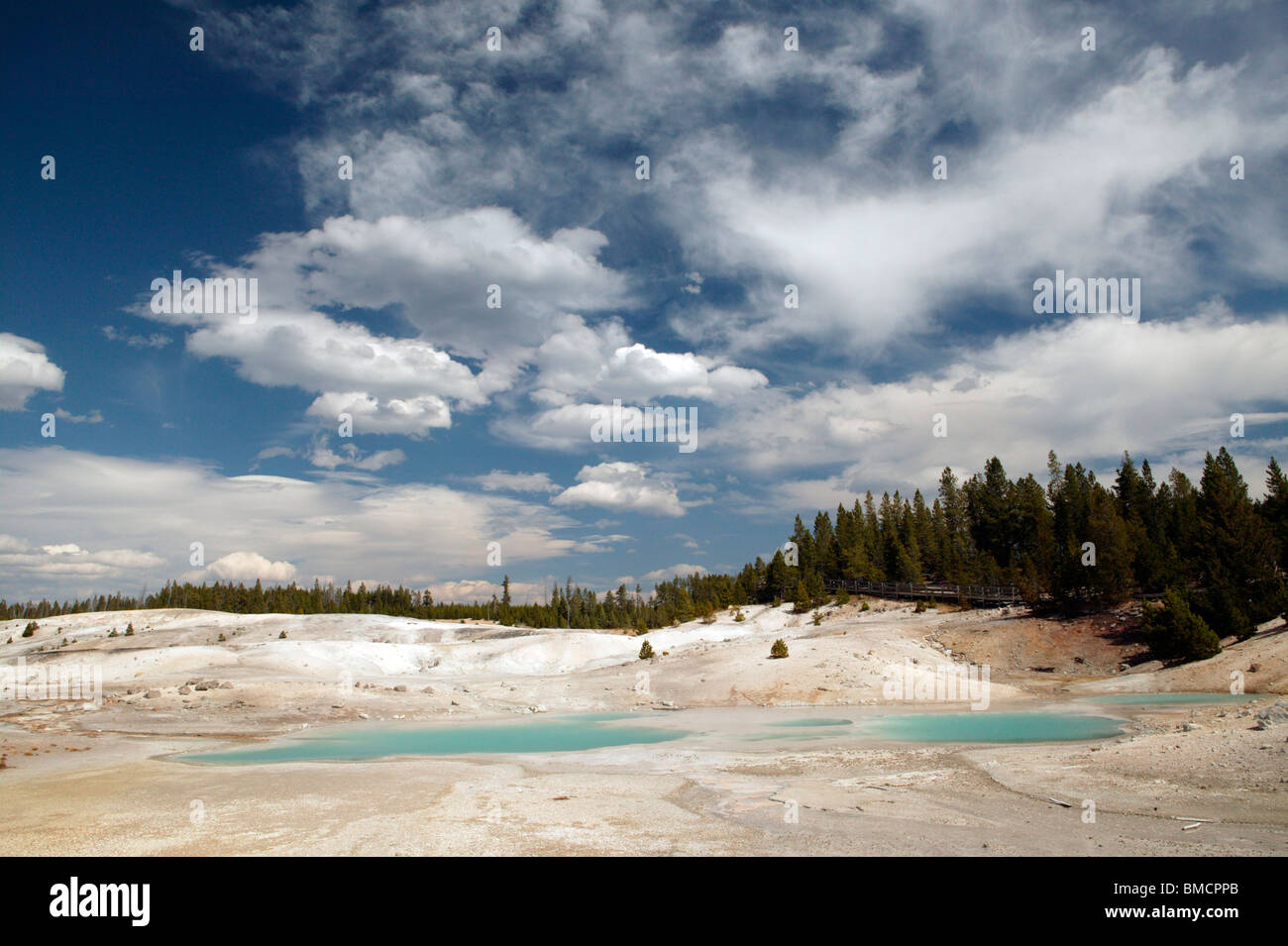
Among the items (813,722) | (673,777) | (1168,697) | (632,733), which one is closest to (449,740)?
(632,733)

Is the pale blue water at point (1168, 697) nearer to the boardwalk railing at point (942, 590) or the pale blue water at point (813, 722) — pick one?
the pale blue water at point (813, 722)

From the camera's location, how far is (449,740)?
25.0m

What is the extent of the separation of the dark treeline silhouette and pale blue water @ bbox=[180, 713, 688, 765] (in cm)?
3221

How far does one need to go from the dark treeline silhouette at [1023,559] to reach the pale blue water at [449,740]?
32.2 meters

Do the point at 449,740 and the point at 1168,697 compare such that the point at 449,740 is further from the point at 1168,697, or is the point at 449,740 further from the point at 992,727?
the point at 1168,697

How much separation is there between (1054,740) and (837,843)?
14586mm

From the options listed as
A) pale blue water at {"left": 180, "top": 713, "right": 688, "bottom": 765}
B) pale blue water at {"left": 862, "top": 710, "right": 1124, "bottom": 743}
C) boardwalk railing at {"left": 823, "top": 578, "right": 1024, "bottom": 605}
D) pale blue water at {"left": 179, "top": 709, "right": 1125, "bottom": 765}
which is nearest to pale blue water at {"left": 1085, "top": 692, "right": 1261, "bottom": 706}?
pale blue water at {"left": 179, "top": 709, "right": 1125, "bottom": 765}

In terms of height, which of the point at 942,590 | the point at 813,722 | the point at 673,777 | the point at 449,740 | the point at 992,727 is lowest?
the point at 942,590

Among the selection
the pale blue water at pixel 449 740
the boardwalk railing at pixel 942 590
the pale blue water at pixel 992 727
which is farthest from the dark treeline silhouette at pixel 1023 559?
the pale blue water at pixel 449 740

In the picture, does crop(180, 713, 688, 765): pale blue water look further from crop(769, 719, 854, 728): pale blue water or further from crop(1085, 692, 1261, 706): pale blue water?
crop(1085, 692, 1261, 706): pale blue water

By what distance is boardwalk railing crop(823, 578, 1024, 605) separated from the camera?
68125 millimetres

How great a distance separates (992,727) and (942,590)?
56.4 metres

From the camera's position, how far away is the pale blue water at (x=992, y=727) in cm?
2081

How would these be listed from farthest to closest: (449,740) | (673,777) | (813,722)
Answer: (813,722) < (449,740) < (673,777)
